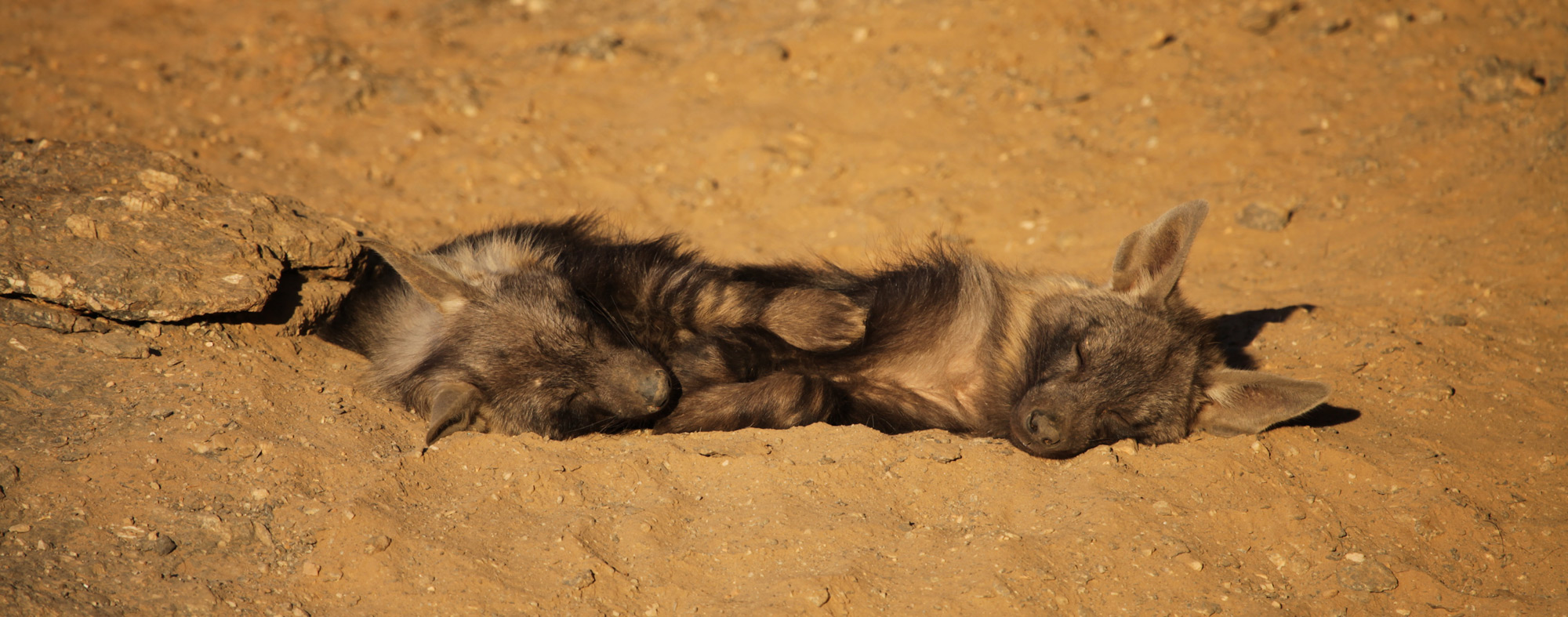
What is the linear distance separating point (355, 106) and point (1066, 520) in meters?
6.11

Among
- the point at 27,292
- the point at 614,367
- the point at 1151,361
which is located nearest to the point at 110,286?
the point at 27,292

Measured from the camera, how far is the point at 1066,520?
121 inches

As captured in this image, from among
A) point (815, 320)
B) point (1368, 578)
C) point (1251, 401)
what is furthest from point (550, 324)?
point (1368, 578)

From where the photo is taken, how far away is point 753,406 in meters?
3.80

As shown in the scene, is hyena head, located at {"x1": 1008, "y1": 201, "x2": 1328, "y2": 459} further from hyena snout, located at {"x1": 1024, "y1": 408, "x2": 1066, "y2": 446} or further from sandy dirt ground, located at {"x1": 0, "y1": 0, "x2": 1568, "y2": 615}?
sandy dirt ground, located at {"x1": 0, "y1": 0, "x2": 1568, "y2": 615}

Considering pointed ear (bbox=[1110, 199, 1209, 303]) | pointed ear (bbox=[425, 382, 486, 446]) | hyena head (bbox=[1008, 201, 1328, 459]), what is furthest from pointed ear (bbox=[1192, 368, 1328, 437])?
pointed ear (bbox=[425, 382, 486, 446])

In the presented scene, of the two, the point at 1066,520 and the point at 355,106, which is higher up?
the point at 355,106

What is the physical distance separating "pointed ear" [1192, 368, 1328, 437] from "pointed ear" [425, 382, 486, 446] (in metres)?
2.87

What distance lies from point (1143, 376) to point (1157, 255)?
56cm

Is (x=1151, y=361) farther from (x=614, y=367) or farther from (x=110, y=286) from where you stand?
(x=110, y=286)

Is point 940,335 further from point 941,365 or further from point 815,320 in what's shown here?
point 815,320

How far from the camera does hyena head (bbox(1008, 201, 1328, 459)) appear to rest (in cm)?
347

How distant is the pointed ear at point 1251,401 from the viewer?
3445 millimetres

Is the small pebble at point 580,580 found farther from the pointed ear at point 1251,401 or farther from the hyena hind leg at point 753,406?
the pointed ear at point 1251,401
